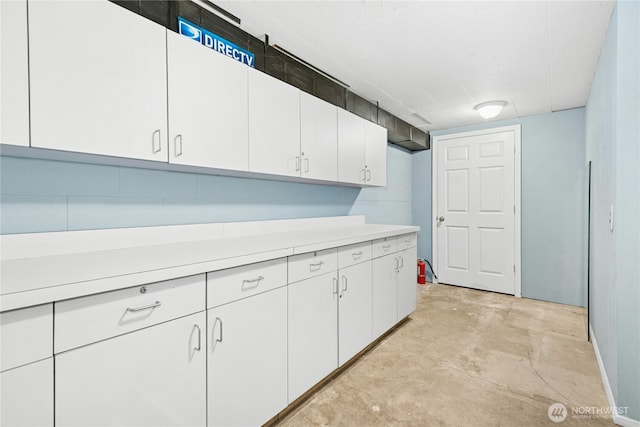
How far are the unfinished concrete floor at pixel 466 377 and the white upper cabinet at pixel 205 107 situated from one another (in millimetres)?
1554

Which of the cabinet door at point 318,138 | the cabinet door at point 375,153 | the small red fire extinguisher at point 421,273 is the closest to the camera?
the cabinet door at point 318,138

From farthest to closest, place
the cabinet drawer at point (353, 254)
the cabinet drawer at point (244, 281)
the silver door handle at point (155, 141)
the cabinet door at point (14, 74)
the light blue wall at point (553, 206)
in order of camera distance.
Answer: the light blue wall at point (553, 206) → the cabinet drawer at point (353, 254) → the silver door handle at point (155, 141) → the cabinet drawer at point (244, 281) → the cabinet door at point (14, 74)

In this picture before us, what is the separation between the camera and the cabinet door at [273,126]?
1.90 m

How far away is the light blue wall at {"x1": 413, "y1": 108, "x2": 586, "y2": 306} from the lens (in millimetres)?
3607

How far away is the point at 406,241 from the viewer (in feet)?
9.87

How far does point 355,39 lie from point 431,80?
3.53ft

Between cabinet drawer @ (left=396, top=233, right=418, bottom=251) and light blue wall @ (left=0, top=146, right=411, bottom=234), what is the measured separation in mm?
903

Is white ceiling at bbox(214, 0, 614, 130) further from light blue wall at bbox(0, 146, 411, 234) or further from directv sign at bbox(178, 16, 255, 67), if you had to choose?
light blue wall at bbox(0, 146, 411, 234)

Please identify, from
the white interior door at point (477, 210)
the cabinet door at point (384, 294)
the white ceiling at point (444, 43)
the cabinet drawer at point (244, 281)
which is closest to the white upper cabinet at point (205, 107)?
the white ceiling at point (444, 43)

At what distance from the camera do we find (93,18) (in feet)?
4.00

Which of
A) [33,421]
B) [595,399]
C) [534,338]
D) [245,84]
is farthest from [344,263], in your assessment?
[534,338]

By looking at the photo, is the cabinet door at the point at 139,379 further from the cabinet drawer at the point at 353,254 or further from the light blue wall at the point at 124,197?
the cabinet drawer at the point at 353,254

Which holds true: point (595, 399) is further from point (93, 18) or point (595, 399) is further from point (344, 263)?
point (93, 18)

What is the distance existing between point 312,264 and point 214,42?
4.80 feet
